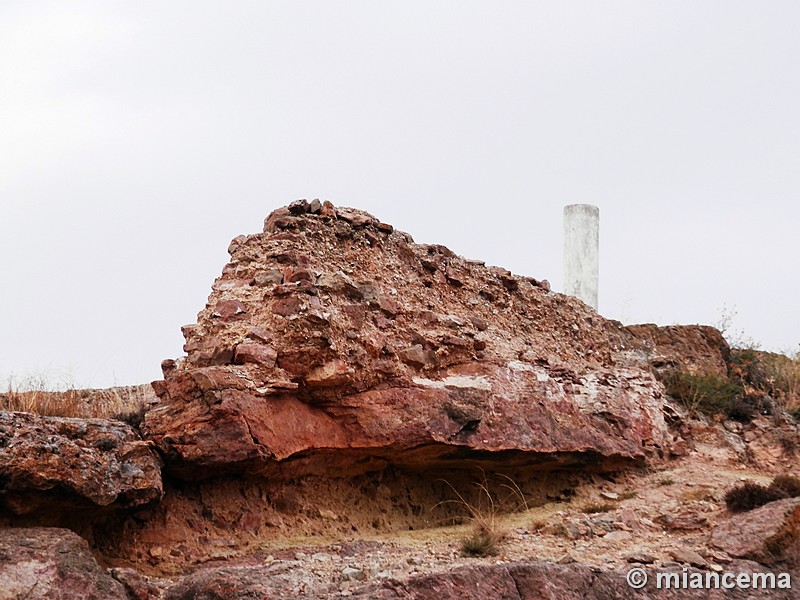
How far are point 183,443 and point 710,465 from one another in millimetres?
5230

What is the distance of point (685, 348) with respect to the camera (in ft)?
35.3

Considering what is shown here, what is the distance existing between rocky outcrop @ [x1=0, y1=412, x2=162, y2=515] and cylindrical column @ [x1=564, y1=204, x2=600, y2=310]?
7.66 m

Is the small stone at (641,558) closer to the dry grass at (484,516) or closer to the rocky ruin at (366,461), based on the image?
the rocky ruin at (366,461)

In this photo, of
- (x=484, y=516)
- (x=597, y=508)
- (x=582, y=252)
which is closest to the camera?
(x=484, y=516)

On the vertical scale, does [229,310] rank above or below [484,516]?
above

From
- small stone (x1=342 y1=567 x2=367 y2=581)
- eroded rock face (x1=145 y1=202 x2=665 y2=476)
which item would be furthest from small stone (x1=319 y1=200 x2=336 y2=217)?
small stone (x1=342 y1=567 x2=367 y2=581)

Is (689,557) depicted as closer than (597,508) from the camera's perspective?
Yes

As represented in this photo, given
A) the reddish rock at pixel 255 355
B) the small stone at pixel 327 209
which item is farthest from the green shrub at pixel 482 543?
the small stone at pixel 327 209

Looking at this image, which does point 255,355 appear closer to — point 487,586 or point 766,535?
point 487,586

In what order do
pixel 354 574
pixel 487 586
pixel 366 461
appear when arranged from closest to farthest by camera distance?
pixel 487 586 → pixel 354 574 → pixel 366 461

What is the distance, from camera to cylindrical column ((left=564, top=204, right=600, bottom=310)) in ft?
41.4

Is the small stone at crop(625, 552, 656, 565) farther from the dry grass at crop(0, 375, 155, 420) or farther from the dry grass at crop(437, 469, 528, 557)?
the dry grass at crop(0, 375, 155, 420)

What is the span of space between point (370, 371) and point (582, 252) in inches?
244

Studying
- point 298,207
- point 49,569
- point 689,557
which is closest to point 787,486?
point 689,557
